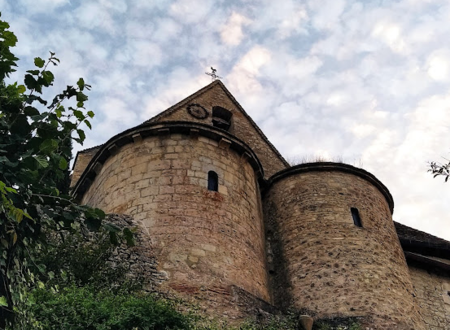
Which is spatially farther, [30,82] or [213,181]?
[213,181]

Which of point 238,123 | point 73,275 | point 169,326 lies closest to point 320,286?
point 169,326

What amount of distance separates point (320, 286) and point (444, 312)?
5.07 metres

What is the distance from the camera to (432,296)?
1383 cm

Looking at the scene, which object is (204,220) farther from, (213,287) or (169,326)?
(169,326)

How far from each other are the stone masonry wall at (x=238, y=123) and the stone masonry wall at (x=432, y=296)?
18.8 feet

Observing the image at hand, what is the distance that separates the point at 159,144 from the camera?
12.1 m

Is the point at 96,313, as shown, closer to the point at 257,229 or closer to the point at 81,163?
the point at 257,229

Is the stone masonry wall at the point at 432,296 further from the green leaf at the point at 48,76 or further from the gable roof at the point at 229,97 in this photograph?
the green leaf at the point at 48,76

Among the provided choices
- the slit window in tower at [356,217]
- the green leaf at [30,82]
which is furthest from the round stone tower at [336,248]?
the green leaf at [30,82]

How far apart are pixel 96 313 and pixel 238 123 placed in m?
11.7

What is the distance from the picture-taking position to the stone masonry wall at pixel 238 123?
16292mm

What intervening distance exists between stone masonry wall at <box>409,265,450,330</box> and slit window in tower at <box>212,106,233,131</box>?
817cm

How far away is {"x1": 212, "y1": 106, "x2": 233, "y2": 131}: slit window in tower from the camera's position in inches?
692

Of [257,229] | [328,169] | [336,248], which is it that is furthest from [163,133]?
[336,248]
